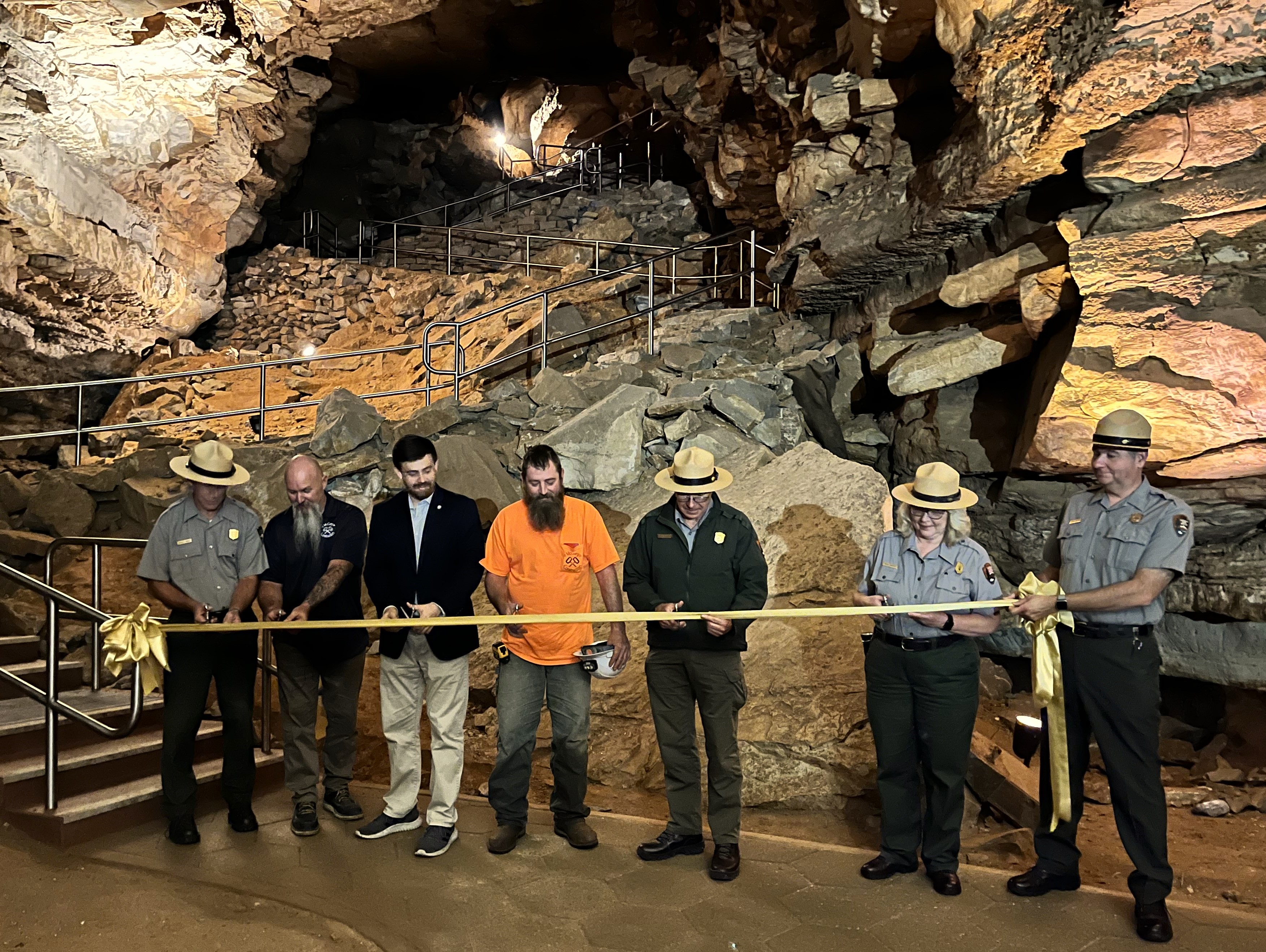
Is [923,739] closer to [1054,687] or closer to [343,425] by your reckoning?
[1054,687]

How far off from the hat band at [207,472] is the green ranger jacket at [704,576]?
74.7 inches

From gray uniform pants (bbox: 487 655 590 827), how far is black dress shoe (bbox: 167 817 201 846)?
4.22 ft

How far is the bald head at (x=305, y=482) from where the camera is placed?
4.12 m

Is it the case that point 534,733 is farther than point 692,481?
Yes

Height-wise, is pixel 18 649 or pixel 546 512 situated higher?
pixel 546 512

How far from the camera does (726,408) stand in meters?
7.48

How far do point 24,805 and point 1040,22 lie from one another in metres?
7.08

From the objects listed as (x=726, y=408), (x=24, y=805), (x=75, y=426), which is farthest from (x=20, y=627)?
(x=75, y=426)

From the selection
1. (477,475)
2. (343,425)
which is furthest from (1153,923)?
(343,425)

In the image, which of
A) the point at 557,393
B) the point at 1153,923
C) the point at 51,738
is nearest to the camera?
the point at 1153,923

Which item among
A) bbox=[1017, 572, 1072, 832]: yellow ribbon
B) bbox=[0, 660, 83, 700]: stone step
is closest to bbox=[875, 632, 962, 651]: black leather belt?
bbox=[1017, 572, 1072, 832]: yellow ribbon

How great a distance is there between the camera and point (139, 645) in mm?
3799

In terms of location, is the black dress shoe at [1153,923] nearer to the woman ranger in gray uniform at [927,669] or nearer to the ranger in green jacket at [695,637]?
the woman ranger in gray uniform at [927,669]

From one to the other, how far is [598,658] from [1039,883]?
1923 mm
